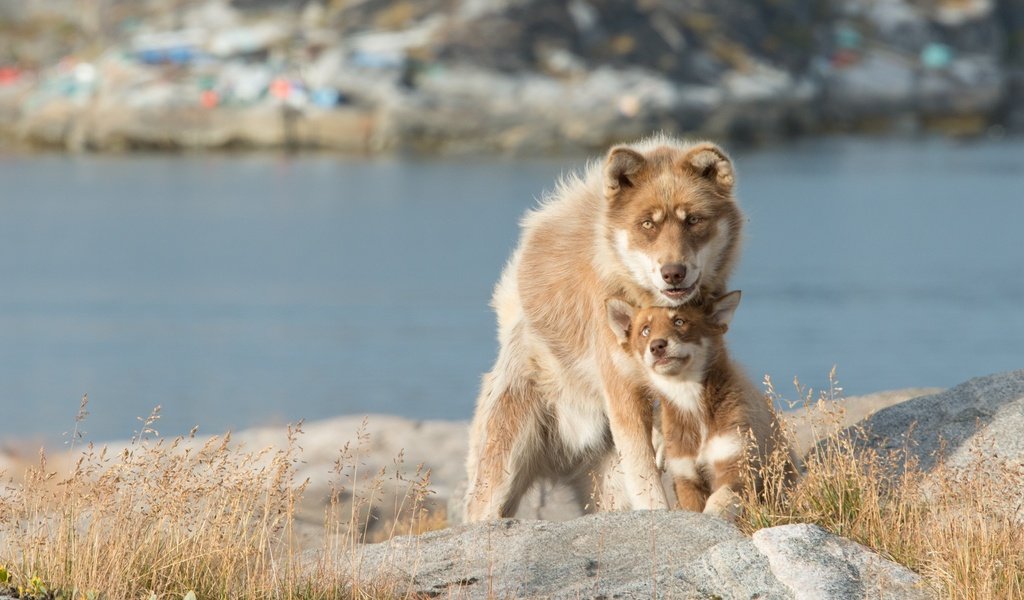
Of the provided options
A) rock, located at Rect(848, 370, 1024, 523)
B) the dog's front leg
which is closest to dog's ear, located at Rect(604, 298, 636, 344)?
the dog's front leg

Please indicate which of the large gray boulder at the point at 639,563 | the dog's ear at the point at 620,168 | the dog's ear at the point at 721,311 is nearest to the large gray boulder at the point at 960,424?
the dog's ear at the point at 721,311

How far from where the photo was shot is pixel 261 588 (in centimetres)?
715

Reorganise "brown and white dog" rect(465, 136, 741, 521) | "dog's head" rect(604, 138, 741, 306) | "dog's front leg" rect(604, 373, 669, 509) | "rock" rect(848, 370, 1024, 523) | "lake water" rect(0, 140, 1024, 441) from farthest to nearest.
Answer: "lake water" rect(0, 140, 1024, 441)
"dog's front leg" rect(604, 373, 669, 509)
"brown and white dog" rect(465, 136, 741, 521)
"dog's head" rect(604, 138, 741, 306)
"rock" rect(848, 370, 1024, 523)

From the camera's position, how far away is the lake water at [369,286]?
91.5 ft

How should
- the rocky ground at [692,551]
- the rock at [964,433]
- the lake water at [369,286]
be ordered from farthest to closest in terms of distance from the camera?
the lake water at [369,286], the rock at [964,433], the rocky ground at [692,551]

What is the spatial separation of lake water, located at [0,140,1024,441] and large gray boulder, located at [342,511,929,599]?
220 cm

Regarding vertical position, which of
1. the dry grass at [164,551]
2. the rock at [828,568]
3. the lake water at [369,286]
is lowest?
the rock at [828,568]

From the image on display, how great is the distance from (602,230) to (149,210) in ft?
199

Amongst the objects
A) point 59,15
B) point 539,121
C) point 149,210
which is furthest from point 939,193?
point 59,15

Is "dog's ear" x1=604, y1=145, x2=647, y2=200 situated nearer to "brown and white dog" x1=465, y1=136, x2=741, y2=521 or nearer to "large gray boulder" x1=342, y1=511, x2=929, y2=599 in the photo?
"brown and white dog" x1=465, y1=136, x2=741, y2=521

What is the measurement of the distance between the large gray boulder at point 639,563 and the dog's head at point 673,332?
885 mm

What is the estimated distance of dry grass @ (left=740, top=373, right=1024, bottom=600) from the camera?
703 cm

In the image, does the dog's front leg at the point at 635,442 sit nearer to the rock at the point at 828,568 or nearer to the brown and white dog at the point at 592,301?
the brown and white dog at the point at 592,301

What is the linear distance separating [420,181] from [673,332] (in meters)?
70.8
